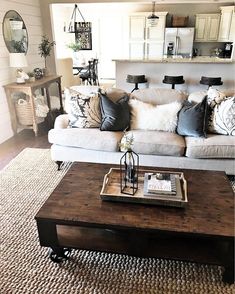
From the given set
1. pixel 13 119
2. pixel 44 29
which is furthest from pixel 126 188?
pixel 44 29

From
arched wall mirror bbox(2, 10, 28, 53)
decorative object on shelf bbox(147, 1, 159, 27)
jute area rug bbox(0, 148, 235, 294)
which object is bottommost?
jute area rug bbox(0, 148, 235, 294)

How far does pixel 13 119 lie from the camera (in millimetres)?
4227

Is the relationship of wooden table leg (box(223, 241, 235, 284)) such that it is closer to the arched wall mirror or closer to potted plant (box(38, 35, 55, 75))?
the arched wall mirror

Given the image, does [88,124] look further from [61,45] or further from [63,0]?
[61,45]

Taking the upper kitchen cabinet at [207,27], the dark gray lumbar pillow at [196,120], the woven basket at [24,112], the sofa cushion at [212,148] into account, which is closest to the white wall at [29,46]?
the woven basket at [24,112]

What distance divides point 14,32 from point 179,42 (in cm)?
509

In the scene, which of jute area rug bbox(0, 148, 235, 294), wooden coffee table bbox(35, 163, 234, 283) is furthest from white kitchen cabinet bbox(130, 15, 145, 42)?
jute area rug bbox(0, 148, 235, 294)

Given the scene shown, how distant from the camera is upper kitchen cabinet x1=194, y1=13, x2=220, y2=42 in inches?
287

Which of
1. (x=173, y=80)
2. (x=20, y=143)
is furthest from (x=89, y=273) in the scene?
(x=173, y=80)

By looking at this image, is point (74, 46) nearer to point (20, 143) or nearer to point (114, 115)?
point (20, 143)

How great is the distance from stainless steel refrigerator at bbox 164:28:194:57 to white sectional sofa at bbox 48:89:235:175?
5790mm

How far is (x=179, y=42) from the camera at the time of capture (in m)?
7.66

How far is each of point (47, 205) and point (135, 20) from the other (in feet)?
24.2

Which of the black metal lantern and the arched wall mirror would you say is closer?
the black metal lantern
